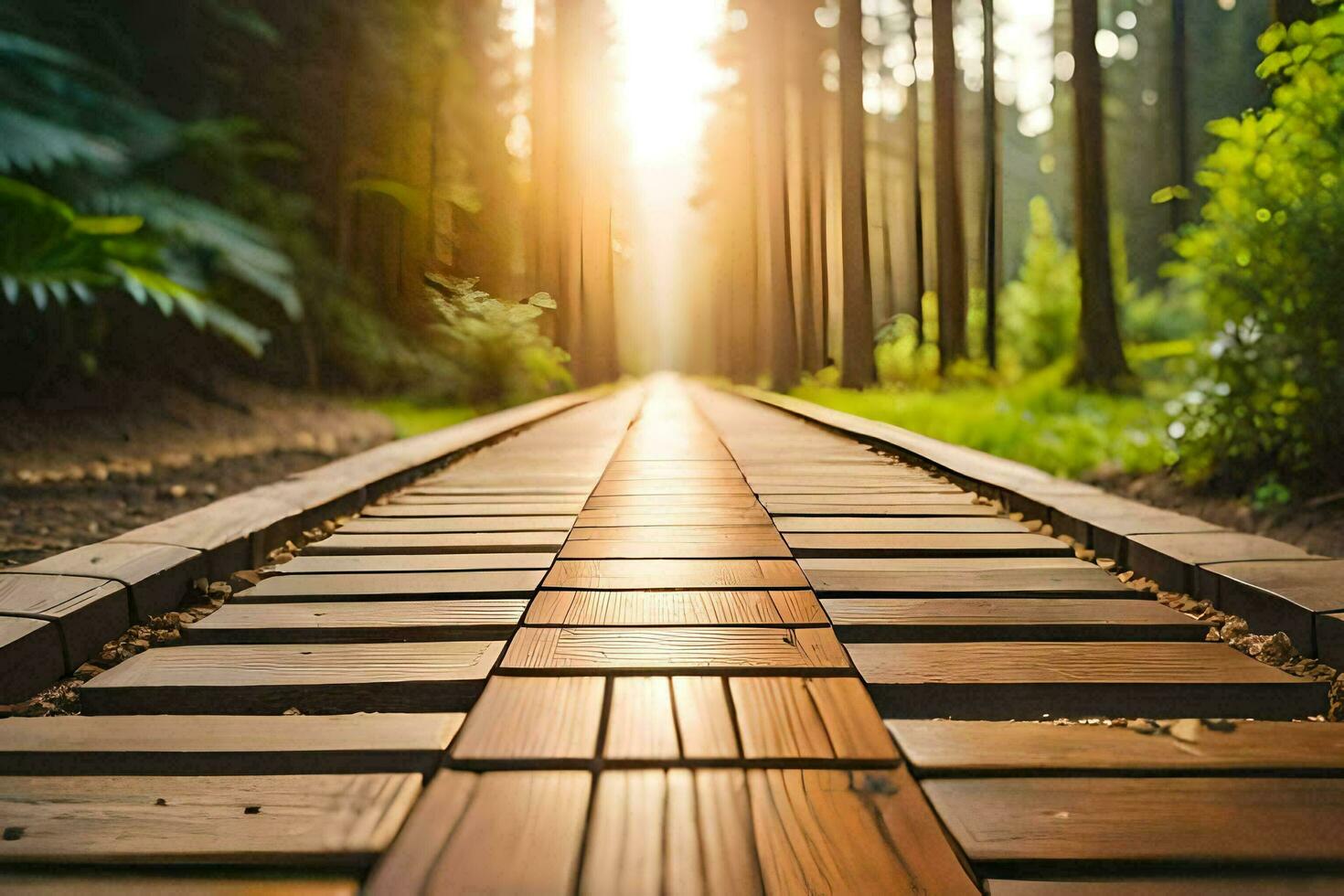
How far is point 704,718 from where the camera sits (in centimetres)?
144

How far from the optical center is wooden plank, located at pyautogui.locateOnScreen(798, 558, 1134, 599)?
2.24 meters

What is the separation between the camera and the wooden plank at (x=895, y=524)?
311 cm

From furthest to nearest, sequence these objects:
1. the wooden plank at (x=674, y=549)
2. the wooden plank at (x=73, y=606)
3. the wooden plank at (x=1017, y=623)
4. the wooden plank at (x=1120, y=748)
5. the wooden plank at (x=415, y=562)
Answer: the wooden plank at (x=674, y=549) < the wooden plank at (x=415, y=562) < the wooden plank at (x=1017, y=623) < the wooden plank at (x=73, y=606) < the wooden plank at (x=1120, y=748)

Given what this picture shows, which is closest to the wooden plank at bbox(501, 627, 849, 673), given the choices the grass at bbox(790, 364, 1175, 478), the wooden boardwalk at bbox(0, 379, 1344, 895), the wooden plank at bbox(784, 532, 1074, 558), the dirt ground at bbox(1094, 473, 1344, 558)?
the wooden boardwalk at bbox(0, 379, 1344, 895)

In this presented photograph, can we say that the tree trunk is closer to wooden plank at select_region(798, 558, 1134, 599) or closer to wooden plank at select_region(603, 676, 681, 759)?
wooden plank at select_region(798, 558, 1134, 599)

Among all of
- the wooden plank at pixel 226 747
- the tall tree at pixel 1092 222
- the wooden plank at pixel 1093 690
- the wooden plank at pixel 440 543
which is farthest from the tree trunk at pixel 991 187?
the wooden plank at pixel 226 747

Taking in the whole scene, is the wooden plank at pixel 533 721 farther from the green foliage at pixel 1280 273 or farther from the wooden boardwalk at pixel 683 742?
the green foliage at pixel 1280 273

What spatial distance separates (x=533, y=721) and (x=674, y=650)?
43cm

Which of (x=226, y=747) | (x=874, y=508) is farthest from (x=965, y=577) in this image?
(x=226, y=747)

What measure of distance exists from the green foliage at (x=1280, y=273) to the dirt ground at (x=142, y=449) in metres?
4.66

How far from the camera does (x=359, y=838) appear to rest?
109 cm

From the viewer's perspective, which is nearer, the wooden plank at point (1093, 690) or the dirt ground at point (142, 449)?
the wooden plank at point (1093, 690)

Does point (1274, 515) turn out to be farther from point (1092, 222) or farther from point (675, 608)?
point (1092, 222)

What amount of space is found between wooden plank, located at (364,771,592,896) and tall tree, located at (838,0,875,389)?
10323 mm
